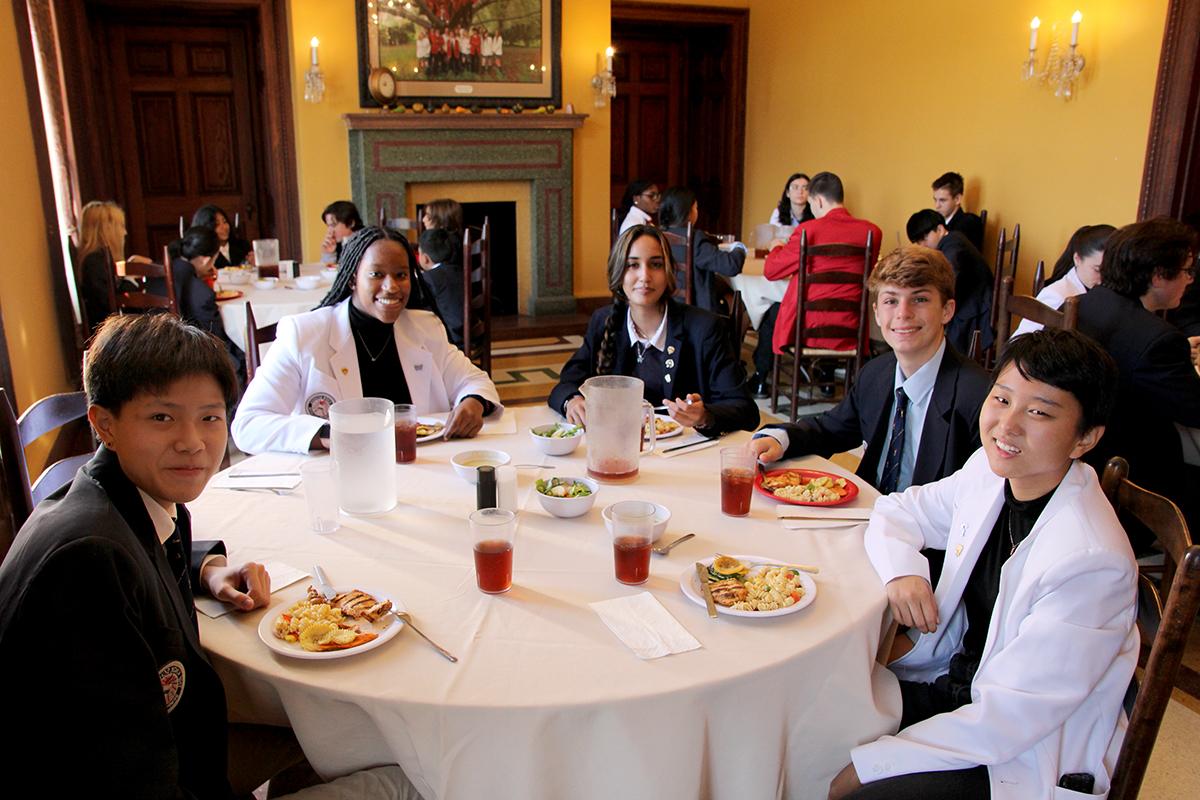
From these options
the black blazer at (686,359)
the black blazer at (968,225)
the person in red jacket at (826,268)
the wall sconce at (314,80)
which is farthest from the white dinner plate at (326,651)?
the wall sconce at (314,80)

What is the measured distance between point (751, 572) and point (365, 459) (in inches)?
30.0

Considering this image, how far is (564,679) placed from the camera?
1174 millimetres

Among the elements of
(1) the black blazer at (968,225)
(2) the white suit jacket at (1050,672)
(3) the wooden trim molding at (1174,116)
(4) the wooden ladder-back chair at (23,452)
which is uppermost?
(3) the wooden trim molding at (1174,116)

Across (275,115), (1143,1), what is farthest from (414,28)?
(1143,1)

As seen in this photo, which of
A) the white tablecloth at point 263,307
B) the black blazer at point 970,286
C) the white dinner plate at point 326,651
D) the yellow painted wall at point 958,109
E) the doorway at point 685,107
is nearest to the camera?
the white dinner plate at point 326,651

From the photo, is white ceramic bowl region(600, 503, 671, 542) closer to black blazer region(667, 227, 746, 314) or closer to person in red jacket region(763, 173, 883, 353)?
person in red jacket region(763, 173, 883, 353)

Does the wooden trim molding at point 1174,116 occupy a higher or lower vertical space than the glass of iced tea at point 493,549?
higher

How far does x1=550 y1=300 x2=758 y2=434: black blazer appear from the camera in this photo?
8.34 feet

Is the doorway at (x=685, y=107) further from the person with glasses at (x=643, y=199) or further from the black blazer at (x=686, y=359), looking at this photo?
the black blazer at (x=686, y=359)

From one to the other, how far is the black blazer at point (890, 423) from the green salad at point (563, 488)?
57cm

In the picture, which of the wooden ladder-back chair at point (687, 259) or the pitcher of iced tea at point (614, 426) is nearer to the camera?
the pitcher of iced tea at point (614, 426)

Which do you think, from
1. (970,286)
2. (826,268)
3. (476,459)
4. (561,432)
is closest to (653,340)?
(561,432)

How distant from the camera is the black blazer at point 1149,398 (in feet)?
8.48

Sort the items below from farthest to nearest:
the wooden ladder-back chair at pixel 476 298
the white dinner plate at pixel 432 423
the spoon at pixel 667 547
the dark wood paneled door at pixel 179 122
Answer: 1. the dark wood paneled door at pixel 179 122
2. the wooden ladder-back chair at pixel 476 298
3. the white dinner plate at pixel 432 423
4. the spoon at pixel 667 547
